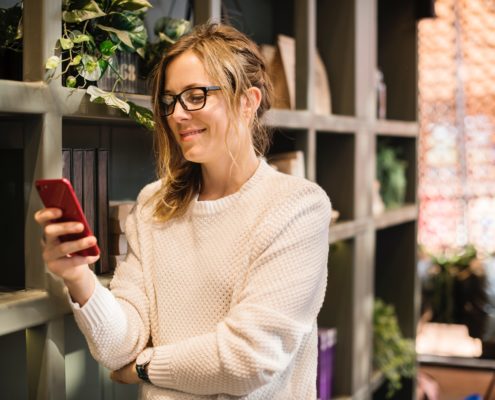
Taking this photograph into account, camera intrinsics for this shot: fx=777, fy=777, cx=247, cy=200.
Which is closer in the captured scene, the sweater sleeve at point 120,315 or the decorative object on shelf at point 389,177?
the sweater sleeve at point 120,315

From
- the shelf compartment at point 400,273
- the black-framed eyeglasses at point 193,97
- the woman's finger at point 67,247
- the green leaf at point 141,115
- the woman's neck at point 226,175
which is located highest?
the black-framed eyeglasses at point 193,97

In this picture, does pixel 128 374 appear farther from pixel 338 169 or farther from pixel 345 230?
pixel 338 169

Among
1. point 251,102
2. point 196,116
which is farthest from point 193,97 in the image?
point 251,102

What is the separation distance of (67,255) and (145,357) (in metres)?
0.30

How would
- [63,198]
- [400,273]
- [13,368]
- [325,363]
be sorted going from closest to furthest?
1. [63,198]
2. [13,368]
3. [325,363]
4. [400,273]

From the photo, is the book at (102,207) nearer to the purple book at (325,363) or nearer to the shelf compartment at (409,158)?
the purple book at (325,363)

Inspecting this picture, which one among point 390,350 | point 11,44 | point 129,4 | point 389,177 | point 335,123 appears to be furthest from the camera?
point 389,177

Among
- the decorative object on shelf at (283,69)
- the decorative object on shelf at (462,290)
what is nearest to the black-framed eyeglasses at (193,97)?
the decorative object on shelf at (283,69)

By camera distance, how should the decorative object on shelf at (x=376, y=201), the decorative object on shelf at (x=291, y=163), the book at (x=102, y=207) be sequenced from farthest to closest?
the decorative object on shelf at (x=376, y=201)
the decorative object on shelf at (x=291, y=163)
the book at (x=102, y=207)

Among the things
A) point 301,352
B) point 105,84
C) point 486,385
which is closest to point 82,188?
point 105,84

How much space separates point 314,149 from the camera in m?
2.39

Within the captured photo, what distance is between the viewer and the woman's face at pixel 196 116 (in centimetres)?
148

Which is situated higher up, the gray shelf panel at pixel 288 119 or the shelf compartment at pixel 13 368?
the gray shelf panel at pixel 288 119

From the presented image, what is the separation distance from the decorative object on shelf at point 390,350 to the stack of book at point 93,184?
174cm
